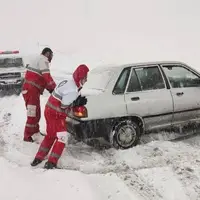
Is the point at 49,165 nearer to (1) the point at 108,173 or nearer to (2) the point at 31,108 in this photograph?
(1) the point at 108,173

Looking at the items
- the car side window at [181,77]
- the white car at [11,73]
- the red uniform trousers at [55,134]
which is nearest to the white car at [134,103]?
the car side window at [181,77]

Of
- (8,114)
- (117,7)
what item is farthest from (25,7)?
(8,114)

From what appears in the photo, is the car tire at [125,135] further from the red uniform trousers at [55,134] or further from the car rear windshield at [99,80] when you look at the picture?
the red uniform trousers at [55,134]

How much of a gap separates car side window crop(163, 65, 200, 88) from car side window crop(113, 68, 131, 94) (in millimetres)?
846

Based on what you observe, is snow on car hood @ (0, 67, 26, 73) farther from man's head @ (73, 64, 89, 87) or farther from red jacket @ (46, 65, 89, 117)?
man's head @ (73, 64, 89, 87)

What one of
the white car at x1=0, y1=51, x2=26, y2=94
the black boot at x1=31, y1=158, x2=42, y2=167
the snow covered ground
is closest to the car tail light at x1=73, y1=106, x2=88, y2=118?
the snow covered ground

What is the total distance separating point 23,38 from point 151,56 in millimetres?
17632

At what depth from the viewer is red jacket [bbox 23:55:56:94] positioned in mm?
6746

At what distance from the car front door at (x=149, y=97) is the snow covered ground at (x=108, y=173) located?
0.47 m

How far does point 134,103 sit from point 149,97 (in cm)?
33

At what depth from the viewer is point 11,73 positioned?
13.7m

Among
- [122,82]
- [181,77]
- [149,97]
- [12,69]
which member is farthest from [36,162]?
[12,69]

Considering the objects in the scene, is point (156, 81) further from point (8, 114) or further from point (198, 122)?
point (8, 114)

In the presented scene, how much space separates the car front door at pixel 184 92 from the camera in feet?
22.0
